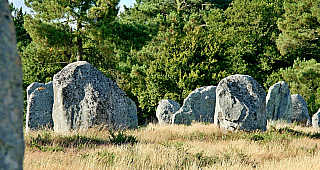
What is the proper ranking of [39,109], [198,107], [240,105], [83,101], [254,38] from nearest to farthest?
1. [83,101]
2. [240,105]
3. [39,109]
4. [198,107]
5. [254,38]

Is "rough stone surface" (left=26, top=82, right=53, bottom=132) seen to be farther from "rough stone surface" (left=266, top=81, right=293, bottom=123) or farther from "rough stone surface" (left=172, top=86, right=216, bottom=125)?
"rough stone surface" (left=266, top=81, right=293, bottom=123)

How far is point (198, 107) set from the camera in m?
14.4

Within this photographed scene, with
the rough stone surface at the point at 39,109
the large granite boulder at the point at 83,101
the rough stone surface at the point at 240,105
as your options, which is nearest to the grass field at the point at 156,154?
the large granite boulder at the point at 83,101

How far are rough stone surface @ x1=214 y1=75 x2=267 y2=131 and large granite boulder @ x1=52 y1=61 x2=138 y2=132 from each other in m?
3.21

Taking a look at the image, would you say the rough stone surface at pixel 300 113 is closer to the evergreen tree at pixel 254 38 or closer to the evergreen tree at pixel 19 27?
the evergreen tree at pixel 254 38

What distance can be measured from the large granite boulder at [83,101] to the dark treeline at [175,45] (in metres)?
10.6

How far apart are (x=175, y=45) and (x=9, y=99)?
68.4 feet

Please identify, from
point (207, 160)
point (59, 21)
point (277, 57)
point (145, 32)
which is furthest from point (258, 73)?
point (207, 160)

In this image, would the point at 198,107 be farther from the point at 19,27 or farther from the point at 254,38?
the point at 19,27

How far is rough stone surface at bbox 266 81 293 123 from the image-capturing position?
14.2 meters

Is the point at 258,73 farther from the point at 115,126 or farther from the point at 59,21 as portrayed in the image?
the point at 115,126

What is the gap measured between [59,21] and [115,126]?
1304 cm

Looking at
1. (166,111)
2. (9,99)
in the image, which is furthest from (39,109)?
(9,99)

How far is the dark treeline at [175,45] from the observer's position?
19.5 meters
